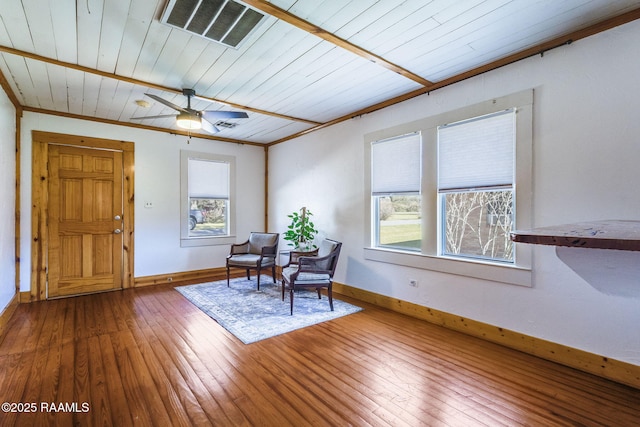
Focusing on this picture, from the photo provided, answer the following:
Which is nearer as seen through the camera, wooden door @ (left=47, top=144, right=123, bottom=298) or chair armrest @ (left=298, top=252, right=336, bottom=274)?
chair armrest @ (left=298, top=252, right=336, bottom=274)

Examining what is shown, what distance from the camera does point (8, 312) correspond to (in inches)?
137

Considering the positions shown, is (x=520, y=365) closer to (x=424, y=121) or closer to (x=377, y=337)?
(x=377, y=337)

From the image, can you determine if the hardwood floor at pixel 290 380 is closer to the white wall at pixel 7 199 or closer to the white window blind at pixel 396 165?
the white wall at pixel 7 199

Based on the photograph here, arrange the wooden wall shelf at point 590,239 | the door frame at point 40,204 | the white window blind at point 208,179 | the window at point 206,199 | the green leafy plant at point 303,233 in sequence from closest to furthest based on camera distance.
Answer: the wooden wall shelf at point 590,239, the door frame at point 40,204, the green leafy plant at point 303,233, the window at point 206,199, the white window blind at point 208,179

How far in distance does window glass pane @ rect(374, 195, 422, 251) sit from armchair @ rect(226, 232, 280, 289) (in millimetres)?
1821

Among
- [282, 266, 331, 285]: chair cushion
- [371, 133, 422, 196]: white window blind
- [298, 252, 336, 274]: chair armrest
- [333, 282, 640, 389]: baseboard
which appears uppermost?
[371, 133, 422, 196]: white window blind

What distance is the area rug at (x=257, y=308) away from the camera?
10.5 feet

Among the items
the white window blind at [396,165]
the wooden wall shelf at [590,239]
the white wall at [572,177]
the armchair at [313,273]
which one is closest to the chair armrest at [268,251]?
the armchair at [313,273]

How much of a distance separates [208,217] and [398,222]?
3708 millimetres

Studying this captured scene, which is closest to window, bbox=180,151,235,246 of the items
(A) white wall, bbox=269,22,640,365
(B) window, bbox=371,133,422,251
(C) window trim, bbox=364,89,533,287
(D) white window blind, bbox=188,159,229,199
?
(D) white window blind, bbox=188,159,229,199

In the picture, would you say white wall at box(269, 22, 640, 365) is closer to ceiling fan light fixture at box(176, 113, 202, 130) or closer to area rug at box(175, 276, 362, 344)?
area rug at box(175, 276, 362, 344)

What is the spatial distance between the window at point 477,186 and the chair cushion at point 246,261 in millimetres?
2716

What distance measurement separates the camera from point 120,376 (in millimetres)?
2277

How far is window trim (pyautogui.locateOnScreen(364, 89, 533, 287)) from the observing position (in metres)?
2.69
